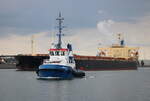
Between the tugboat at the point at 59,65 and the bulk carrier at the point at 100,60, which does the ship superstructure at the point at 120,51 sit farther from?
the tugboat at the point at 59,65

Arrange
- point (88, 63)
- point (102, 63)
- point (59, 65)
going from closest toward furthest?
1. point (59, 65)
2. point (88, 63)
3. point (102, 63)

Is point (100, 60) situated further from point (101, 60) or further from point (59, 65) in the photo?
point (59, 65)

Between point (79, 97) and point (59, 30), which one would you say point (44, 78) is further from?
point (79, 97)

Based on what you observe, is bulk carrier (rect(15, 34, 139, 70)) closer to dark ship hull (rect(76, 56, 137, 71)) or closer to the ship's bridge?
dark ship hull (rect(76, 56, 137, 71))

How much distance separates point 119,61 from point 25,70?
41831 mm

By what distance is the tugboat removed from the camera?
6838 cm

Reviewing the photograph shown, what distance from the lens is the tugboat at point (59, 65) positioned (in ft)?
224

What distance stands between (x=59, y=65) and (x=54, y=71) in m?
1.37

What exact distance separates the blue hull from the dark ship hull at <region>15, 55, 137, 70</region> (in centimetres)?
4880

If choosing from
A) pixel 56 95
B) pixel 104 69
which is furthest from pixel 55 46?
pixel 104 69

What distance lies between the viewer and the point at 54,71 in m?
68.6

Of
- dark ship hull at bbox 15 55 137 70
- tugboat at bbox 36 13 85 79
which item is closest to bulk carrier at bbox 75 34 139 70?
dark ship hull at bbox 15 55 137 70

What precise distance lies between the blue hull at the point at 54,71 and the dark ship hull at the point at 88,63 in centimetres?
4880

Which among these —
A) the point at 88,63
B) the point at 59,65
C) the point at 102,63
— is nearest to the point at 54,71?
the point at 59,65
